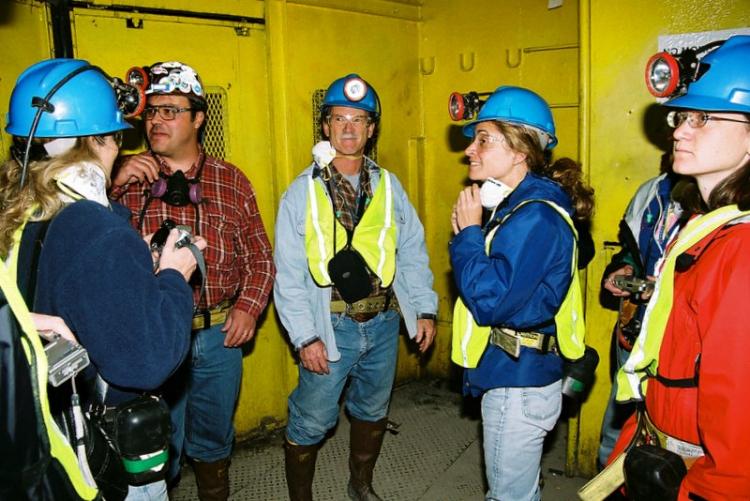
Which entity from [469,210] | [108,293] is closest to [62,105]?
[108,293]

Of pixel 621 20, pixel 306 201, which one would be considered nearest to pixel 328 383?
pixel 306 201

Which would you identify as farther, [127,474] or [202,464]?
[202,464]

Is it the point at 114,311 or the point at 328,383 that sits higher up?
the point at 114,311

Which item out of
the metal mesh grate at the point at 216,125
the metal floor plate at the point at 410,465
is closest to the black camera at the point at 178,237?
the metal mesh grate at the point at 216,125

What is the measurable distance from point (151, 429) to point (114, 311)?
1.38ft

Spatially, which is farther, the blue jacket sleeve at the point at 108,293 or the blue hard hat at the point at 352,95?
the blue hard hat at the point at 352,95

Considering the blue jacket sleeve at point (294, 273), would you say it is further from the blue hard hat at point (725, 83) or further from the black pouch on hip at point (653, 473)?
the blue hard hat at point (725, 83)

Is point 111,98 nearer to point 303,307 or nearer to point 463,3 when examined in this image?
point 303,307

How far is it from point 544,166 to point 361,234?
1.01 m

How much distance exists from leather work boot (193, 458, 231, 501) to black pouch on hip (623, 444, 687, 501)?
7.27 ft

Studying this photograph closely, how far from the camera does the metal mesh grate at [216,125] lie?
11.4 feet

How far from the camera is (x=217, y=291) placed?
2961 millimetres

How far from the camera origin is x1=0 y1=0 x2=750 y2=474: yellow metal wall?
119 inches

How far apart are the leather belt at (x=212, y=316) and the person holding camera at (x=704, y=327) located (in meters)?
1.98
